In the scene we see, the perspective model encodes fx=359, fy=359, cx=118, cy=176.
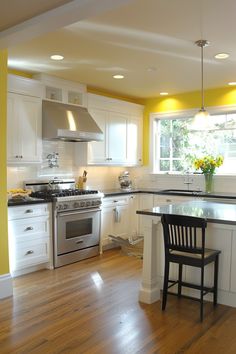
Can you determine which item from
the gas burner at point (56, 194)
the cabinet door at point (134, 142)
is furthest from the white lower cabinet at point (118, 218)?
the cabinet door at point (134, 142)

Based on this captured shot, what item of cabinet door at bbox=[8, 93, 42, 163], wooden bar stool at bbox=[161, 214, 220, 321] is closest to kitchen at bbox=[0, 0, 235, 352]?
cabinet door at bbox=[8, 93, 42, 163]

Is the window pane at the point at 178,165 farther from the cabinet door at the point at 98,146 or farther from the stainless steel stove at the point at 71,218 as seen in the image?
the stainless steel stove at the point at 71,218

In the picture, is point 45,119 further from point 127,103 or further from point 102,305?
point 102,305

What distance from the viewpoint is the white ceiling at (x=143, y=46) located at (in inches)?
120

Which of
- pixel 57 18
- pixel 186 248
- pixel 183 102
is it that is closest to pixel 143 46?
pixel 57 18

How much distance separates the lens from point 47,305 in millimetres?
3525

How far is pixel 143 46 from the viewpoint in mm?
3875

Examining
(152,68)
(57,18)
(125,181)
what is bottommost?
(125,181)

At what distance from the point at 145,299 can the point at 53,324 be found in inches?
38.3

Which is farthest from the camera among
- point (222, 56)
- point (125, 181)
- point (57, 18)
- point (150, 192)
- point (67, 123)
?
point (125, 181)

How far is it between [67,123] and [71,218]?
1.35m

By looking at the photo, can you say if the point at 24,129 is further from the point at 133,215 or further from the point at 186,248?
the point at 186,248

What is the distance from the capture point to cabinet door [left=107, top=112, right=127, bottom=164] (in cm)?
621

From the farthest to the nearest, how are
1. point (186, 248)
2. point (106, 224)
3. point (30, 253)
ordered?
1. point (106, 224)
2. point (30, 253)
3. point (186, 248)
